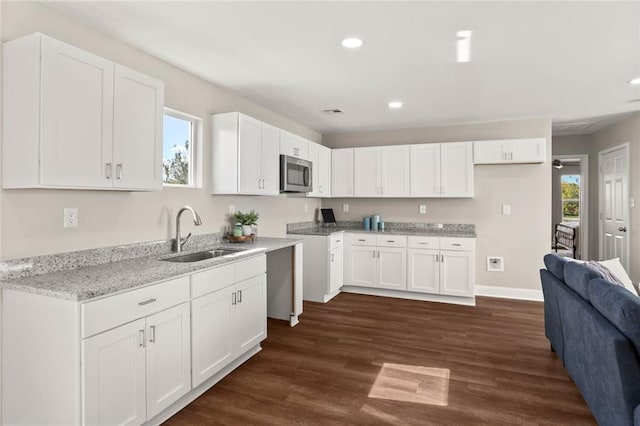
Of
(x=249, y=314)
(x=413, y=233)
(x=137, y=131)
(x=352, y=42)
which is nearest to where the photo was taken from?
(x=137, y=131)

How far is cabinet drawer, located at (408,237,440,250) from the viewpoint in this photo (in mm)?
4695

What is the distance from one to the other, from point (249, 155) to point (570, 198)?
36.3 ft

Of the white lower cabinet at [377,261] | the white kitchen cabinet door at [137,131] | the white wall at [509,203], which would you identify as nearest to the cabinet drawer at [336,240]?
the white lower cabinet at [377,261]

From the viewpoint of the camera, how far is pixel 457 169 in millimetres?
4945

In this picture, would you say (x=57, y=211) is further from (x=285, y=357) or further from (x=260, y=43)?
(x=285, y=357)

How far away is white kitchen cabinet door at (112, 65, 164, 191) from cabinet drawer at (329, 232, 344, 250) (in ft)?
8.48

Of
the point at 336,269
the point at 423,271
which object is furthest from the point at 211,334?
the point at 423,271

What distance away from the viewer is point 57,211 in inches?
85.6

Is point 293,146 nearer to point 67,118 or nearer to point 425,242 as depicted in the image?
point 425,242

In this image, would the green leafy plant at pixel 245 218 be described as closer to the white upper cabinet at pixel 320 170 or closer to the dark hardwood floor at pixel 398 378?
the dark hardwood floor at pixel 398 378

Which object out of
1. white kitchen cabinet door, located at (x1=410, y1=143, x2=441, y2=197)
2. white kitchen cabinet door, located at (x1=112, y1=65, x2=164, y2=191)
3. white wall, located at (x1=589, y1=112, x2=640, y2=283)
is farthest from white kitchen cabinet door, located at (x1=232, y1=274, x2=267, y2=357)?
white wall, located at (x1=589, y1=112, x2=640, y2=283)

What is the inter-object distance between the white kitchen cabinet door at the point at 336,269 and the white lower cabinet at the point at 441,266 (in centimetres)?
92

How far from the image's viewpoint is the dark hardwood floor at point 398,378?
7.36 feet

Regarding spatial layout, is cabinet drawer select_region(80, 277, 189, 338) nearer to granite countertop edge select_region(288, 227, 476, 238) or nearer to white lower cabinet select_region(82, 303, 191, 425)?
white lower cabinet select_region(82, 303, 191, 425)
